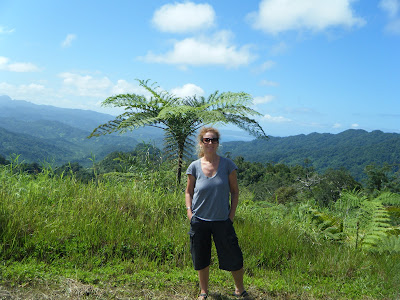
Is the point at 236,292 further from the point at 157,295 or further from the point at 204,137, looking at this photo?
the point at 204,137

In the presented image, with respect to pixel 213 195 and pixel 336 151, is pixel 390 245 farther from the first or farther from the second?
pixel 336 151

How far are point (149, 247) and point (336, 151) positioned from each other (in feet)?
449

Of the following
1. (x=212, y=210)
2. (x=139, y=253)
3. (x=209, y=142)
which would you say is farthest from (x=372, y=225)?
(x=139, y=253)

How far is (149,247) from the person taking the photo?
14.1ft

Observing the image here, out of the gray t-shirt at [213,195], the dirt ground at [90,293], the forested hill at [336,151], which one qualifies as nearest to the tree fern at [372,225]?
the dirt ground at [90,293]

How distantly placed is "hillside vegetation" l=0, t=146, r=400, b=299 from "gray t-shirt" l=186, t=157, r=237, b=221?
3.08 feet

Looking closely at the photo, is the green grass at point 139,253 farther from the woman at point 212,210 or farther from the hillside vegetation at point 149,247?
the woman at point 212,210

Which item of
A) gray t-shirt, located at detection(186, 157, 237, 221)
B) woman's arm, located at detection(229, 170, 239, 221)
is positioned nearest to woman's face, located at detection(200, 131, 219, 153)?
gray t-shirt, located at detection(186, 157, 237, 221)

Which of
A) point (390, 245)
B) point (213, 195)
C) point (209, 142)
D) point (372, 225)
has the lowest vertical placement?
point (390, 245)

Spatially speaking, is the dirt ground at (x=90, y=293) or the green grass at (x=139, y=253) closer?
the dirt ground at (x=90, y=293)

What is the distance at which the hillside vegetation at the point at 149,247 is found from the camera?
3.56 meters

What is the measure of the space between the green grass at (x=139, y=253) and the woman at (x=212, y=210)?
46 cm

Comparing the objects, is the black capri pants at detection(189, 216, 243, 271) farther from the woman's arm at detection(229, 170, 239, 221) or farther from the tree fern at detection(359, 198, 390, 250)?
the tree fern at detection(359, 198, 390, 250)

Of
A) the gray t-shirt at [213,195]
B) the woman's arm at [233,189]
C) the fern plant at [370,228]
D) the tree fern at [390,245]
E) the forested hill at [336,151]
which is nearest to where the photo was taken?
the gray t-shirt at [213,195]
